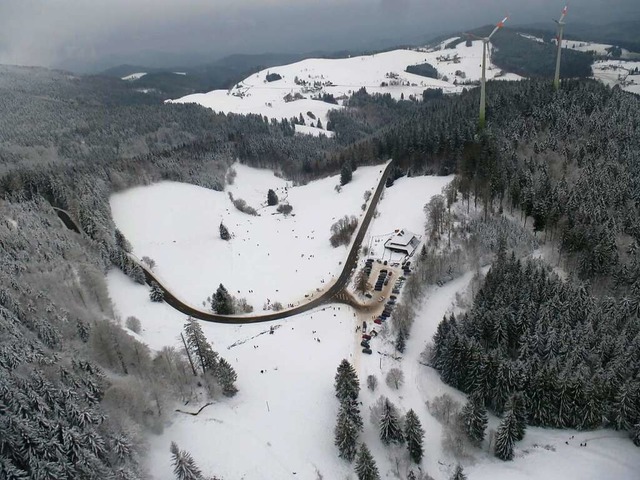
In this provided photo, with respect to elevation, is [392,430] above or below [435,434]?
above

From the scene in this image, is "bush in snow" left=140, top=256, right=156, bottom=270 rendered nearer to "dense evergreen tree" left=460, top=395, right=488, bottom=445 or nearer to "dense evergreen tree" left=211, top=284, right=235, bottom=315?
"dense evergreen tree" left=211, top=284, right=235, bottom=315

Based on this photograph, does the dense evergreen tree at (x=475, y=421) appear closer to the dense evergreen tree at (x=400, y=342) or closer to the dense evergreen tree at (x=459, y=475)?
the dense evergreen tree at (x=459, y=475)

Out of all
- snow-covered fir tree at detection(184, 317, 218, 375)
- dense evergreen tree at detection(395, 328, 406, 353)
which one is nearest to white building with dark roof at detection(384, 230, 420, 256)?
dense evergreen tree at detection(395, 328, 406, 353)

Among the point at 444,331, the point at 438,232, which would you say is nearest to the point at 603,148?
the point at 438,232

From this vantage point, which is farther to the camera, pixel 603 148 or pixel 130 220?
pixel 130 220

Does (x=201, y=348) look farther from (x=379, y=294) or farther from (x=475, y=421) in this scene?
(x=475, y=421)

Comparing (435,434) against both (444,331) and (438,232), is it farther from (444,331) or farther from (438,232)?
(438,232)
